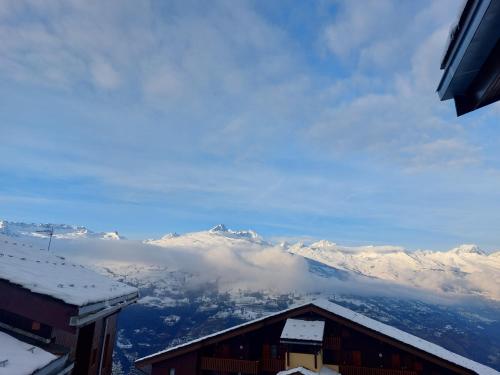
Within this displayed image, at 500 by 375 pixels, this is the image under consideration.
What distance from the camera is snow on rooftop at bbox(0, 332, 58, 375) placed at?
251 inches

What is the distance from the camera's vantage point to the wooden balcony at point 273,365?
109 feet

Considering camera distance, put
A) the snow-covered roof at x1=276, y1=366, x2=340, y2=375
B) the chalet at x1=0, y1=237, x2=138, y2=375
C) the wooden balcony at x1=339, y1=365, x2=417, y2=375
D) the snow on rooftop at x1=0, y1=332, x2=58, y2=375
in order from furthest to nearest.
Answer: the wooden balcony at x1=339, y1=365, x2=417, y2=375
the snow-covered roof at x1=276, y1=366, x2=340, y2=375
the chalet at x1=0, y1=237, x2=138, y2=375
the snow on rooftop at x1=0, y1=332, x2=58, y2=375

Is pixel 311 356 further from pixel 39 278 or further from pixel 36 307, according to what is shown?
pixel 36 307

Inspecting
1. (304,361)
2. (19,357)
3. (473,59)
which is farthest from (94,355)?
(304,361)

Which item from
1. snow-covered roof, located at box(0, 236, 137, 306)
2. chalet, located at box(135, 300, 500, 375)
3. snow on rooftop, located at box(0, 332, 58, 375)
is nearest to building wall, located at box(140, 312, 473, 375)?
chalet, located at box(135, 300, 500, 375)

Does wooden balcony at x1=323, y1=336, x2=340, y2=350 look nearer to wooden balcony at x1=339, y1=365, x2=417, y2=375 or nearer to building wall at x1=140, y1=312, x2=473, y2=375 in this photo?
building wall at x1=140, y1=312, x2=473, y2=375

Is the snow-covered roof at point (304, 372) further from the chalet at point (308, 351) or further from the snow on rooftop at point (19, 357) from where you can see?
the snow on rooftop at point (19, 357)

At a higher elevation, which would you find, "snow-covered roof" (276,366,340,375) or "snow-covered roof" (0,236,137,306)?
"snow-covered roof" (0,236,137,306)

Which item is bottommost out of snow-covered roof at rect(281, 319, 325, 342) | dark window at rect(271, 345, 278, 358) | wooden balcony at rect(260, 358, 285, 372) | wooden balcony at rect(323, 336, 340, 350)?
wooden balcony at rect(260, 358, 285, 372)

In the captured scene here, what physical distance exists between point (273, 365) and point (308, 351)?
427 centimetres

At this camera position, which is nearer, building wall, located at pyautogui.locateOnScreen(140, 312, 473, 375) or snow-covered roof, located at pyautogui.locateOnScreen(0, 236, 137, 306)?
snow-covered roof, located at pyautogui.locateOnScreen(0, 236, 137, 306)

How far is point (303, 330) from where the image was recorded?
31.5 meters

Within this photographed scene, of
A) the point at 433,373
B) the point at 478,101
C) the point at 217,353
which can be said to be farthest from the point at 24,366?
the point at 433,373

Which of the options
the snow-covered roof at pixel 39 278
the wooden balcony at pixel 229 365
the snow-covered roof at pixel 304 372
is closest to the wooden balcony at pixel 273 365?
the wooden balcony at pixel 229 365
